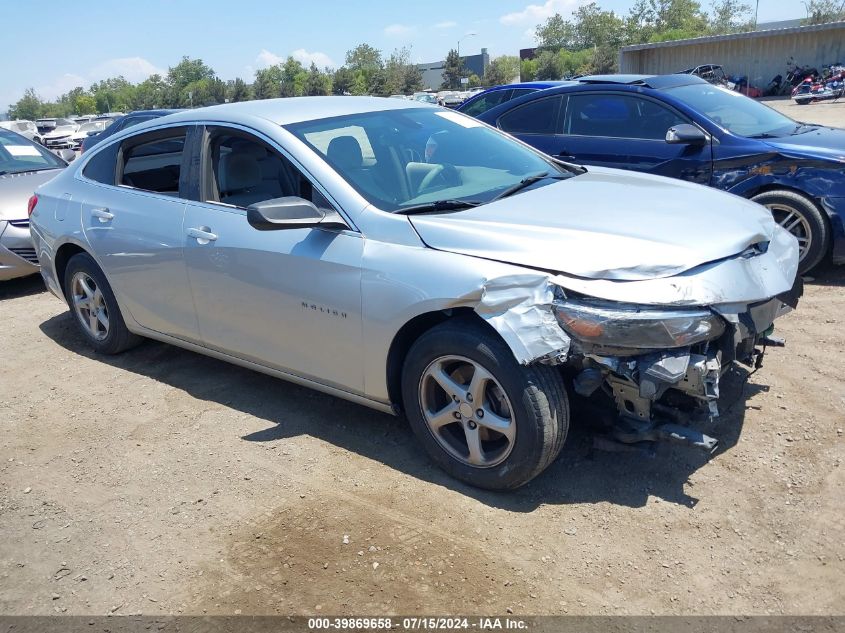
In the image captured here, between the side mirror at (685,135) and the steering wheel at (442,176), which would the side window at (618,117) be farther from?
the steering wheel at (442,176)

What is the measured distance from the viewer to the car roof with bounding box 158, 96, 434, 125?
4.13 meters

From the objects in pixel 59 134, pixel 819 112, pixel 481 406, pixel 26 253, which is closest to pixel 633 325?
pixel 481 406

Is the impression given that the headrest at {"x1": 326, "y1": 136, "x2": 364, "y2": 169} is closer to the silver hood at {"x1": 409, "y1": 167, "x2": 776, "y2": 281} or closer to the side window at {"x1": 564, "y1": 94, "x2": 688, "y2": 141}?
the silver hood at {"x1": 409, "y1": 167, "x2": 776, "y2": 281}

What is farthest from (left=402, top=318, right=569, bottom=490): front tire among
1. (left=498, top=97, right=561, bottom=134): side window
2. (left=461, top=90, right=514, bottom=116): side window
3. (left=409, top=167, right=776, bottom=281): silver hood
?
(left=461, top=90, right=514, bottom=116): side window

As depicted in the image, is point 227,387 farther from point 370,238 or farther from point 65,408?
point 370,238

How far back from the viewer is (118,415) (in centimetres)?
450

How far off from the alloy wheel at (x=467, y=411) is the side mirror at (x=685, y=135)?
3.77 metres

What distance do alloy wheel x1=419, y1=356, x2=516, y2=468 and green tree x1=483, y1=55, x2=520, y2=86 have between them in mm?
74775

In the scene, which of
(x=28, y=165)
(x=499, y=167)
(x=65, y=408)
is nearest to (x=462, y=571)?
(x=499, y=167)

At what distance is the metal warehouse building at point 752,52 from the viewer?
36.4 m

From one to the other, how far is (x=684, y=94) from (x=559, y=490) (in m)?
4.75

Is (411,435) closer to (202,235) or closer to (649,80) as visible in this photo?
(202,235)

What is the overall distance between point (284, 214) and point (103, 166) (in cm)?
236

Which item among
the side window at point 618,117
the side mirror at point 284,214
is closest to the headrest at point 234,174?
the side mirror at point 284,214
